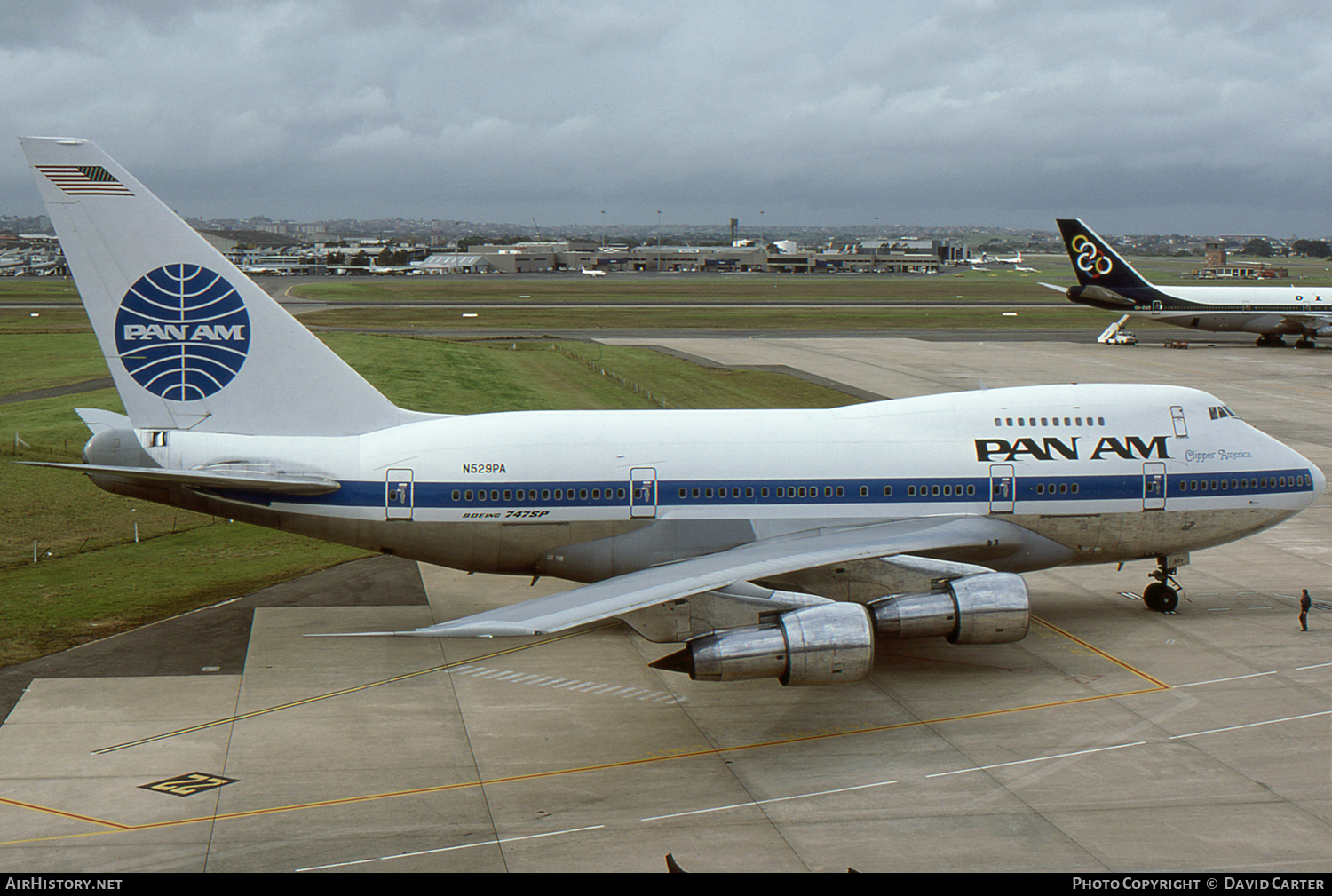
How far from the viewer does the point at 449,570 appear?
33688 millimetres

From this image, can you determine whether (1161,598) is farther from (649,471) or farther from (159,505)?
(159,505)

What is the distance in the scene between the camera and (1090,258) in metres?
96.9

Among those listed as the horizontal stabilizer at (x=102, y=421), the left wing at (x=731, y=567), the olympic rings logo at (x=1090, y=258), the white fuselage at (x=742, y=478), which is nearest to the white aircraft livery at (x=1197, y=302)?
the olympic rings logo at (x=1090, y=258)

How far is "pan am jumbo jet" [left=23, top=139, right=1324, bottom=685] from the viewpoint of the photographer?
24188 millimetres

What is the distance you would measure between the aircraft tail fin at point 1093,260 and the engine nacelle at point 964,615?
78.9 meters

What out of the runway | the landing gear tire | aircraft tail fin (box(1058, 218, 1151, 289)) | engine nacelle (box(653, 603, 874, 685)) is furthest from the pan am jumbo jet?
aircraft tail fin (box(1058, 218, 1151, 289))

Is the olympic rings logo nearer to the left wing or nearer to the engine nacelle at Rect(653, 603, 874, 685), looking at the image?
the left wing

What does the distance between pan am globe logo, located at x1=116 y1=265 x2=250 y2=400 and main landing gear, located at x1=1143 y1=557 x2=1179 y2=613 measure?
23.3 meters

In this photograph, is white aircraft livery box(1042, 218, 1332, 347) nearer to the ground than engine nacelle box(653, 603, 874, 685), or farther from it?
farther from it

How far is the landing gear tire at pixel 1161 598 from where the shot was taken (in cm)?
2909

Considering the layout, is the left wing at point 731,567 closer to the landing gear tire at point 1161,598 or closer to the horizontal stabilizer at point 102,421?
the landing gear tire at point 1161,598

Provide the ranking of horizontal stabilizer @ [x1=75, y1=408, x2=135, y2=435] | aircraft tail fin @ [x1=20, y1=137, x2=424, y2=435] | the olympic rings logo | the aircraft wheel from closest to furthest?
aircraft tail fin @ [x1=20, y1=137, x2=424, y2=435] < horizontal stabilizer @ [x1=75, y1=408, x2=135, y2=435] < the aircraft wheel < the olympic rings logo

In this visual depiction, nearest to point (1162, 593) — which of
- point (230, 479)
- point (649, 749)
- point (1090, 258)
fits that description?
point (649, 749)

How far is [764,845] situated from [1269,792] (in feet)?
29.2
